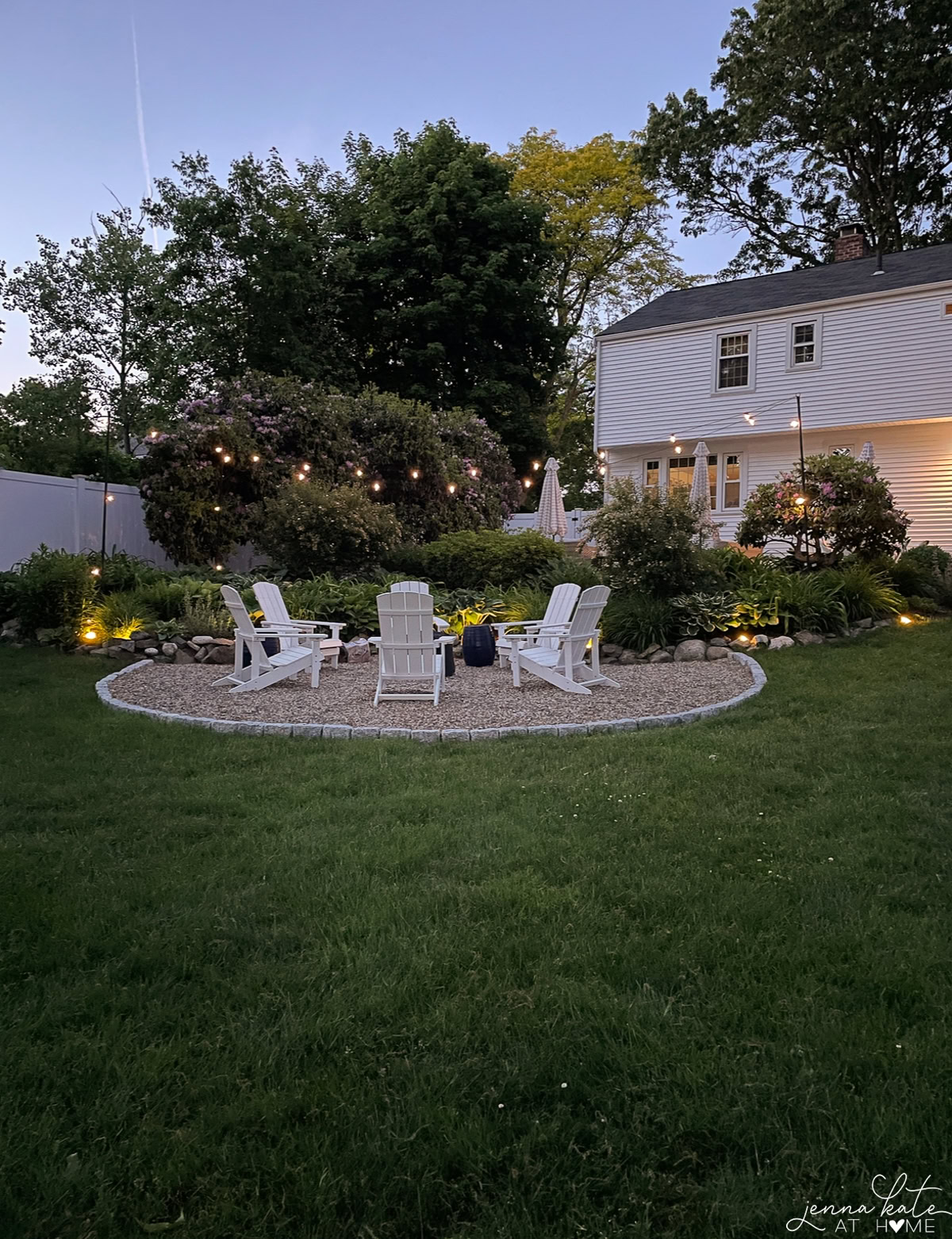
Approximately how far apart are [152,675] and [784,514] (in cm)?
866

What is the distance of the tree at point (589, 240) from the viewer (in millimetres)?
27453

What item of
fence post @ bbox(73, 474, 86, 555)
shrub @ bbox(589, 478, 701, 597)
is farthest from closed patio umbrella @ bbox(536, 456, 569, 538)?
fence post @ bbox(73, 474, 86, 555)

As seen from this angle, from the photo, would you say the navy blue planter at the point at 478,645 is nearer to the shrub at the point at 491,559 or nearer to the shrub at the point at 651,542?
the shrub at the point at 651,542

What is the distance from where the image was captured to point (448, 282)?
2200cm

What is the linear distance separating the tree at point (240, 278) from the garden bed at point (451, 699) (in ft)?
47.9

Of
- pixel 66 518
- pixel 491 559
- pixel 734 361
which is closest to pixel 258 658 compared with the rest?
pixel 491 559

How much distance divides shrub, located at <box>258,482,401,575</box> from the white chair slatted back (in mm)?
5692

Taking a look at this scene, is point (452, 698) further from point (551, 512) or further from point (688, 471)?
point (688, 471)

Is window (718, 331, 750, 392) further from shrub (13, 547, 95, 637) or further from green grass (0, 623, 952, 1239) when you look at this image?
green grass (0, 623, 952, 1239)

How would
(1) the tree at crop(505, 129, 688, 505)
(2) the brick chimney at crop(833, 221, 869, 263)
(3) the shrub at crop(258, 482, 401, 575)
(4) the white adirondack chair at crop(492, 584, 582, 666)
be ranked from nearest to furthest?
(4) the white adirondack chair at crop(492, 584, 582, 666) → (3) the shrub at crop(258, 482, 401, 575) → (2) the brick chimney at crop(833, 221, 869, 263) → (1) the tree at crop(505, 129, 688, 505)

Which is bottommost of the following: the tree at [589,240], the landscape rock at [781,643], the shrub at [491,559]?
the landscape rock at [781,643]

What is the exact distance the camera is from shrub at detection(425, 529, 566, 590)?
507 inches

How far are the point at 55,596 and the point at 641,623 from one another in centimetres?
690

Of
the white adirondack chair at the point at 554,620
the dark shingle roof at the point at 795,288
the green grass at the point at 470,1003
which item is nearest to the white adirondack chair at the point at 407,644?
the white adirondack chair at the point at 554,620
